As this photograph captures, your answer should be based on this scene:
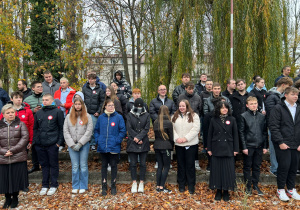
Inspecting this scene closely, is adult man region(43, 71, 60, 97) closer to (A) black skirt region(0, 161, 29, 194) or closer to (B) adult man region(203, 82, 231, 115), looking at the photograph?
(A) black skirt region(0, 161, 29, 194)

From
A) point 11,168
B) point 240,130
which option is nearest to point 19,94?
point 11,168

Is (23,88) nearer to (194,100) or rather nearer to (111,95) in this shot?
(111,95)

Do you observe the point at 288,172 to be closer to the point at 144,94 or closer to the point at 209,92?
the point at 209,92

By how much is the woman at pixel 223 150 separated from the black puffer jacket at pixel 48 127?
3.10 meters

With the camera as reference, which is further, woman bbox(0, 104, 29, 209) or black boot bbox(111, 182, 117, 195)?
black boot bbox(111, 182, 117, 195)

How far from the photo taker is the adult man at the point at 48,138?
481 centimetres

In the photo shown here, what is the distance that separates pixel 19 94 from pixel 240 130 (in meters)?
4.53

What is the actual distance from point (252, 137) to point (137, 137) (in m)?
2.21

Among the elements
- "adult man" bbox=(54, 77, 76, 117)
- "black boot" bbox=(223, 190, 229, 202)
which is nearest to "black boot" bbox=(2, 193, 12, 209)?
"adult man" bbox=(54, 77, 76, 117)

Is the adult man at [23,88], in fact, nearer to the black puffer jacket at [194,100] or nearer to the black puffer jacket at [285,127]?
the black puffer jacket at [194,100]

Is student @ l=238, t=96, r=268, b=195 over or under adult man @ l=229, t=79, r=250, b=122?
under

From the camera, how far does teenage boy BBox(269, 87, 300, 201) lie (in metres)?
4.41

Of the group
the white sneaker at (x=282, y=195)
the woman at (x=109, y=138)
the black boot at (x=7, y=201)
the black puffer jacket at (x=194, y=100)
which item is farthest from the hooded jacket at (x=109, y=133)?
the white sneaker at (x=282, y=195)

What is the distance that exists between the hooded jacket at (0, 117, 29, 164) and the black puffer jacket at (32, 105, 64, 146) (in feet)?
1.10
